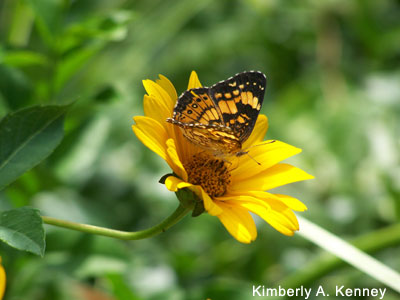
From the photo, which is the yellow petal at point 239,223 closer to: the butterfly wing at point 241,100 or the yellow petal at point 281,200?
the yellow petal at point 281,200

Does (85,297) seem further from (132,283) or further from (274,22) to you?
(274,22)

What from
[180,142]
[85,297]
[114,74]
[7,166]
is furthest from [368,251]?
[114,74]

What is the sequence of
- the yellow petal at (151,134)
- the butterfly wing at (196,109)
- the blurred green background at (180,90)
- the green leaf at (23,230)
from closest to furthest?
the green leaf at (23,230), the yellow petal at (151,134), the butterfly wing at (196,109), the blurred green background at (180,90)

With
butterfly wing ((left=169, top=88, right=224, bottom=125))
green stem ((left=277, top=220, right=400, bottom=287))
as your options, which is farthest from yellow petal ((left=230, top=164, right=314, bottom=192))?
green stem ((left=277, top=220, right=400, bottom=287))

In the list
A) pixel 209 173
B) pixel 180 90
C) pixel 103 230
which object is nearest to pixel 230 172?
pixel 209 173

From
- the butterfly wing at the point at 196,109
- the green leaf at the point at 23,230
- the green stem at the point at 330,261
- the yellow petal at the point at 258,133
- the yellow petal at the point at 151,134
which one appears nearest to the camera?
the green leaf at the point at 23,230

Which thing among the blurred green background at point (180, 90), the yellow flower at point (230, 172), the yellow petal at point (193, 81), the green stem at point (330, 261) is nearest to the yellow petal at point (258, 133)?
the yellow flower at point (230, 172)

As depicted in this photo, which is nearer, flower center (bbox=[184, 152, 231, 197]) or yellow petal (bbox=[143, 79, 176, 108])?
yellow petal (bbox=[143, 79, 176, 108])

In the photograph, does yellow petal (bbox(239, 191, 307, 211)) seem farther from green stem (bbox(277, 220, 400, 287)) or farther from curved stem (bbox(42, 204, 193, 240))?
green stem (bbox(277, 220, 400, 287))
